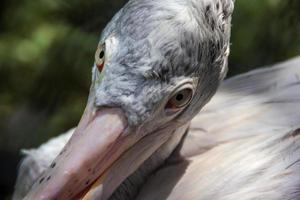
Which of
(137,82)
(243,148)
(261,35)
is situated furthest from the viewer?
(261,35)

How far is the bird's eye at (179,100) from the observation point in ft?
5.25

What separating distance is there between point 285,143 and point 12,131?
1.57 metres

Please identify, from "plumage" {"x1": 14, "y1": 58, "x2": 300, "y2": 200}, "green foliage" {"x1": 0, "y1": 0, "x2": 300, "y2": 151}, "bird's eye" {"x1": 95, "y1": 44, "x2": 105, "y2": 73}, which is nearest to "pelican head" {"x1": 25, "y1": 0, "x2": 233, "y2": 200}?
"bird's eye" {"x1": 95, "y1": 44, "x2": 105, "y2": 73}

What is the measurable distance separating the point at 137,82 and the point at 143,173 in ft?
1.25

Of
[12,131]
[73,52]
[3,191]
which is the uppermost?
[73,52]

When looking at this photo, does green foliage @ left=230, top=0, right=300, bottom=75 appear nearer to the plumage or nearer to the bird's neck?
the plumage

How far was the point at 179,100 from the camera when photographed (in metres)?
1.62

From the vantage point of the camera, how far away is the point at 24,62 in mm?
2992

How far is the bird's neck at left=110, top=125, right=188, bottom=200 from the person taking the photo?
1850 mm

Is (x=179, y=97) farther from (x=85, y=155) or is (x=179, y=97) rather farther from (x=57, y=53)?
(x=57, y=53)

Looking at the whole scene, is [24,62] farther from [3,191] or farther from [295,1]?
[295,1]

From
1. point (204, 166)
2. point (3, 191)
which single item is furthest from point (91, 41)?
point (204, 166)

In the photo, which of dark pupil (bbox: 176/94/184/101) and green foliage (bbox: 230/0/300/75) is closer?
dark pupil (bbox: 176/94/184/101)

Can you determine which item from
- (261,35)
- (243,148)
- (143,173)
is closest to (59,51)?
(261,35)
